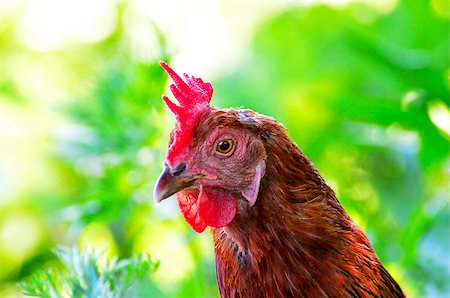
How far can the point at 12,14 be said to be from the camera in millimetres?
3902

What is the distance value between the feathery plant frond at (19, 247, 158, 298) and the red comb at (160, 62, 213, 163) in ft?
1.13

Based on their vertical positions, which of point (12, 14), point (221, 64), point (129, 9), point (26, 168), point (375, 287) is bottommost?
point (375, 287)

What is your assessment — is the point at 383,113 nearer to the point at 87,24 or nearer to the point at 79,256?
the point at 79,256

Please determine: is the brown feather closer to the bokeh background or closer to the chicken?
the chicken

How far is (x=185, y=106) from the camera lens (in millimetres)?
1268

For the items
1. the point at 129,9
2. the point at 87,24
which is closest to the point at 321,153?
the point at 129,9

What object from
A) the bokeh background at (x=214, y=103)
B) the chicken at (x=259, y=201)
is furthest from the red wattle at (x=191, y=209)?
the bokeh background at (x=214, y=103)

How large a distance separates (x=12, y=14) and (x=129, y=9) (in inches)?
27.6

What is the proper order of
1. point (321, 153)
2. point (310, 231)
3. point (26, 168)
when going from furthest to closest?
point (26, 168), point (321, 153), point (310, 231)

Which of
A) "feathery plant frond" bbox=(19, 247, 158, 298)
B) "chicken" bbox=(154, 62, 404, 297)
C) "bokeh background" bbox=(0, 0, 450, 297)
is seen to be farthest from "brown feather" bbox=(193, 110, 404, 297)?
"bokeh background" bbox=(0, 0, 450, 297)

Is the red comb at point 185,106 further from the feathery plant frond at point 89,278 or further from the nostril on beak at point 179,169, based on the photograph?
the feathery plant frond at point 89,278

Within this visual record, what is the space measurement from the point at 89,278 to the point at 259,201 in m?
0.44

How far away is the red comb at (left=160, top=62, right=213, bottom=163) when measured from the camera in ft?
4.07

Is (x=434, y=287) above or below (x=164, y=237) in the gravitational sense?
below
